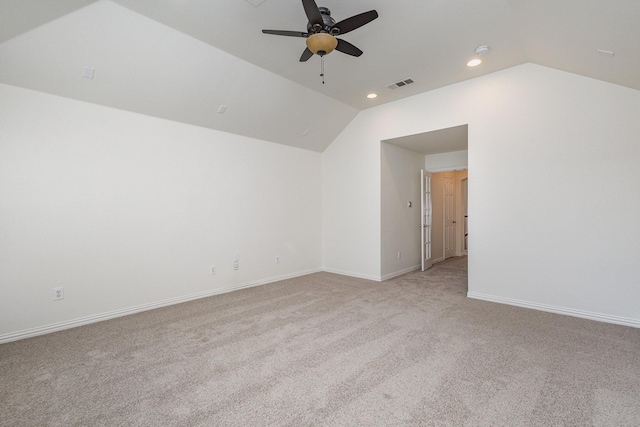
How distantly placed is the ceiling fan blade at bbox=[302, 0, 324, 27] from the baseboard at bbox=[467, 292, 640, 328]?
4015mm

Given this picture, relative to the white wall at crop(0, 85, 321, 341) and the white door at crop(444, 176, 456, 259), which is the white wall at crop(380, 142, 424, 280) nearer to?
the white door at crop(444, 176, 456, 259)

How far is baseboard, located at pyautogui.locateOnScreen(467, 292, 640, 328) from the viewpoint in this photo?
325cm

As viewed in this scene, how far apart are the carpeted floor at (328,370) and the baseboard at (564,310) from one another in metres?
0.13

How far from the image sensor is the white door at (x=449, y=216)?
787 cm

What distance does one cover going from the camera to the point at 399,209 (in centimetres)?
585

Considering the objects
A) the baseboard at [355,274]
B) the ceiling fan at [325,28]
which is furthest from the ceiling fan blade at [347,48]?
the baseboard at [355,274]

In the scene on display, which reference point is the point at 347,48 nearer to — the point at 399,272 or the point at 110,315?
the point at 110,315

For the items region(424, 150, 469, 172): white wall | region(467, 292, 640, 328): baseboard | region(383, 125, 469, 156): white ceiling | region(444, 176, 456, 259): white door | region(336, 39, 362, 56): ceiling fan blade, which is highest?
region(336, 39, 362, 56): ceiling fan blade

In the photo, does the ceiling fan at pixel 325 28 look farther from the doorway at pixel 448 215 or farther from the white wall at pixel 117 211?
the doorway at pixel 448 215

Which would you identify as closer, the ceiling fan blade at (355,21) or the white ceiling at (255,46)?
the ceiling fan blade at (355,21)

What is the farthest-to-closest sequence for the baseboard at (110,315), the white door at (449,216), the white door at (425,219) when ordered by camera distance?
the white door at (449,216), the white door at (425,219), the baseboard at (110,315)

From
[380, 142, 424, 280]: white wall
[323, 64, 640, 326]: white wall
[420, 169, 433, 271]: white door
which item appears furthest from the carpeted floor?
[420, 169, 433, 271]: white door

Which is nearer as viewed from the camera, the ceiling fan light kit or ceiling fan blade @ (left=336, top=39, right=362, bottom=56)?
the ceiling fan light kit

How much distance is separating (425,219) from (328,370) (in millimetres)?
4648
